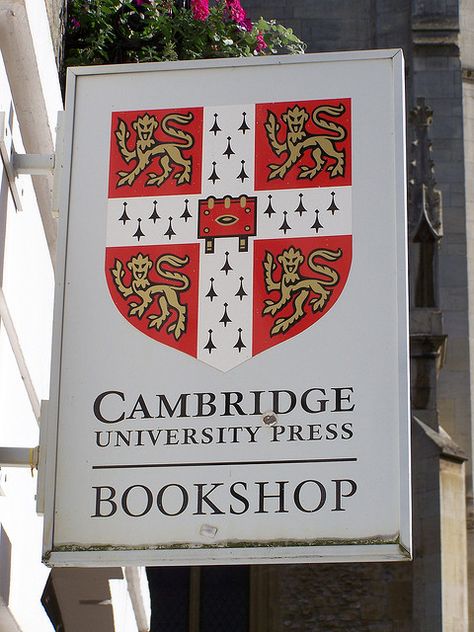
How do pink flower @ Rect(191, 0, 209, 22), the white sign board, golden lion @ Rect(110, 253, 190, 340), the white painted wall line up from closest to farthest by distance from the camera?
the white sign board
golden lion @ Rect(110, 253, 190, 340)
the white painted wall
pink flower @ Rect(191, 0, 209, 22)

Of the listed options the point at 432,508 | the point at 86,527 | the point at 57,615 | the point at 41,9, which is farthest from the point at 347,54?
the point at 432,508

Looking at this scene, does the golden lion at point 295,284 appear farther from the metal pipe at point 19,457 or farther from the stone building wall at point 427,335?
the stone building wall at point 427,335

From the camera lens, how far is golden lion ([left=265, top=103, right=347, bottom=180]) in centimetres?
448

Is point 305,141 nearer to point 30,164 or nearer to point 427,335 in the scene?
point 30,164

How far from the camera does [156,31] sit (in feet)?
23.7

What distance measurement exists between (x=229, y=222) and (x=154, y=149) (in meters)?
0.36

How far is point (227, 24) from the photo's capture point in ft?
24.7

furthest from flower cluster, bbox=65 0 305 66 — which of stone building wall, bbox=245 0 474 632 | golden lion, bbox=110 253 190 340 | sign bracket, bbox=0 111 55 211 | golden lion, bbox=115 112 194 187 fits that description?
stone building wall, bbox=245 0 474 632

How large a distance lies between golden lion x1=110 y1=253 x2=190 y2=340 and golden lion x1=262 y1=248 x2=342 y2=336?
0.78 ft

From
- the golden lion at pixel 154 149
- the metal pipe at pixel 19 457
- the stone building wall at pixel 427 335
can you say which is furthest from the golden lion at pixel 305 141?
the stone building wall at pixel 427 335

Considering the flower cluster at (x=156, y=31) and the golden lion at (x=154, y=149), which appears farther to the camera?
the flower cluster at (x=156, y=31)

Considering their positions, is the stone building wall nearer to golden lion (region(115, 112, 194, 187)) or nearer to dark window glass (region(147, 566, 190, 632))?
dark window glass (region(147, 566, 190, 632))

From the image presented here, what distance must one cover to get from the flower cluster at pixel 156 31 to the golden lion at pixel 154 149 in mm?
2273

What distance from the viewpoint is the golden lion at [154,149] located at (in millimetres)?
4523
